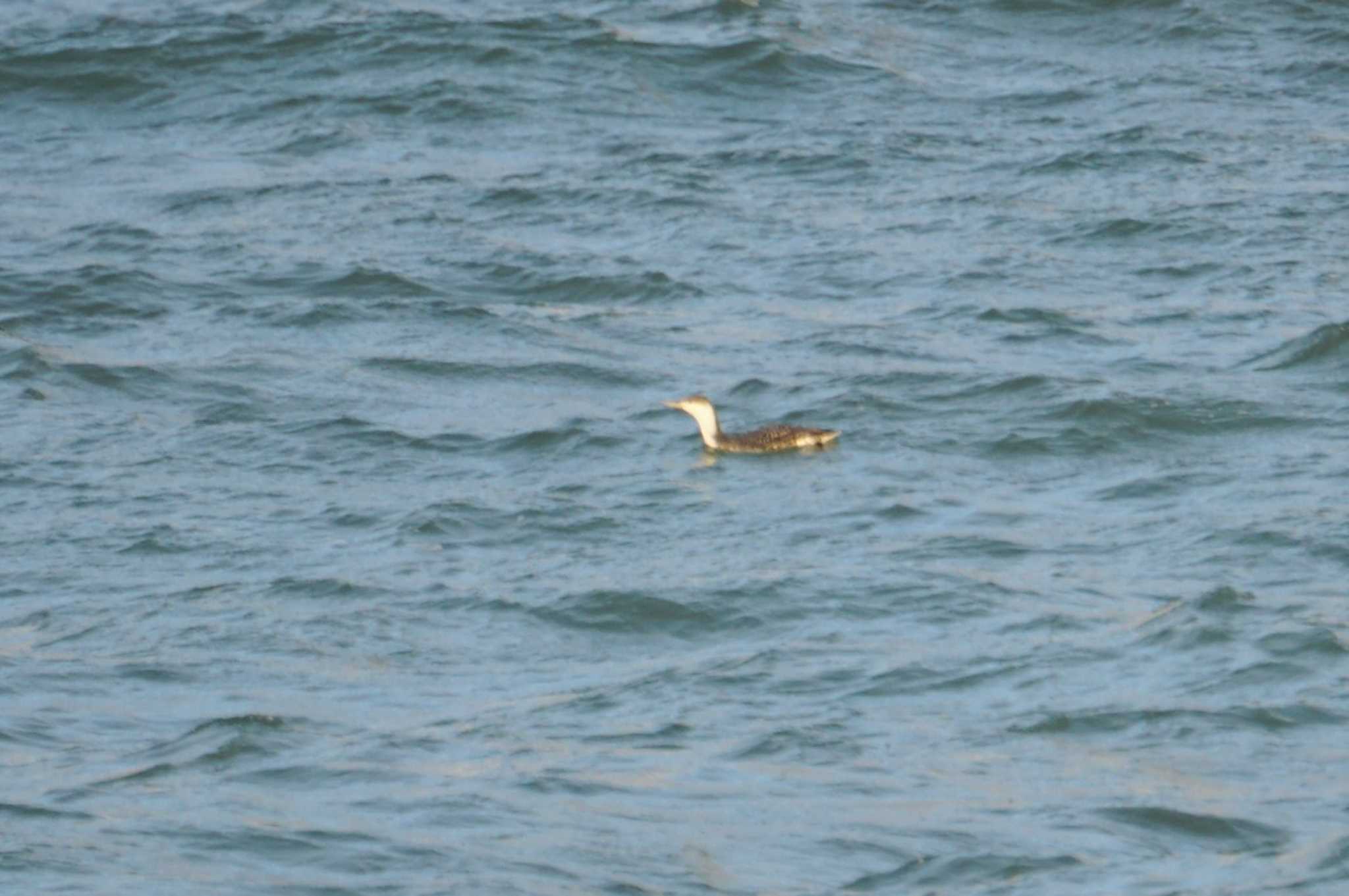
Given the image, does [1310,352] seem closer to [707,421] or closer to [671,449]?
[707,421]

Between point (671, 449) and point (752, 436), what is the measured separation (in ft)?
1.57

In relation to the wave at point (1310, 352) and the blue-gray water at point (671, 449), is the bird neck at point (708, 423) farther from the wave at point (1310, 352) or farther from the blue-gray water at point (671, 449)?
the wave at point (1310, 352)

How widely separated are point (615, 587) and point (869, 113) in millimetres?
9475

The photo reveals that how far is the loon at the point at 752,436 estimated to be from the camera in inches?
565

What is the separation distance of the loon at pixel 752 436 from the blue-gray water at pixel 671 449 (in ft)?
0.36

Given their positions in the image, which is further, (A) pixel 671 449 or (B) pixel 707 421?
(A) pixel 671 449

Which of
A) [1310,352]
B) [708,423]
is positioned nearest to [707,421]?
[708,423]

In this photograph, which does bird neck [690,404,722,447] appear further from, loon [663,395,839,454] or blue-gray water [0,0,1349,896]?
blue-gray water [0,0,1349,896]

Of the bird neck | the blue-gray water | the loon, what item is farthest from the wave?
the bird neck

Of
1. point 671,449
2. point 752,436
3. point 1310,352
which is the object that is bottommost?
point 671,449

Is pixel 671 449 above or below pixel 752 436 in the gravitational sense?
below

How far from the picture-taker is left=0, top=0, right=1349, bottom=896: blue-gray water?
374 inches

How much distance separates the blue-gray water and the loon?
11cm

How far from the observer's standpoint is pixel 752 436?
14.5m
